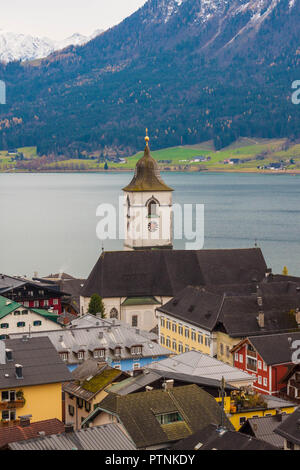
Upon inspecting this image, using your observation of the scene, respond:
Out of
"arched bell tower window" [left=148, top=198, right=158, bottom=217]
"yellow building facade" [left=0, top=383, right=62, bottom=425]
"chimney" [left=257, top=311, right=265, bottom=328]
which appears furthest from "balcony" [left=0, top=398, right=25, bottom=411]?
"arched bell tower window" [left=148, top=198, right=158, bottom=217]

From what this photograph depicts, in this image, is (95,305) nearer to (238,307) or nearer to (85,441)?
(238,307)

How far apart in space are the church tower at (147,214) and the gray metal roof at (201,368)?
2723cm

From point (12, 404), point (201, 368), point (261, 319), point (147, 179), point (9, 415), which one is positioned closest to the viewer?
point (12, 404)

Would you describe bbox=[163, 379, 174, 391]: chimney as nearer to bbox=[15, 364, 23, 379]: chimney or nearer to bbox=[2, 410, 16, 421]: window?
bbox=[15, 364, 23, 379]: chimney

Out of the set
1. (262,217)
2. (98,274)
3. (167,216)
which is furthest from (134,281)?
(262,217)

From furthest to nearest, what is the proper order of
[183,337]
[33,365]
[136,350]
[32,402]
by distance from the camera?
[183,337]
[136,350]
[33,365]
[32,402]

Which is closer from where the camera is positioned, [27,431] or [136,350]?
[27,431]

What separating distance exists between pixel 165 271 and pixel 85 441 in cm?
3737

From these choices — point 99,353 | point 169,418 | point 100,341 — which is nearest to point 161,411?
point 169,418

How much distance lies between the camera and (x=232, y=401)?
36.1m

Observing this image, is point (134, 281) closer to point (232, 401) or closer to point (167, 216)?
point (167, 216)

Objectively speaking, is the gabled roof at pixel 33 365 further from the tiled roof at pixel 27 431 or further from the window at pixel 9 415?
the tiled roof at pixel 27 431

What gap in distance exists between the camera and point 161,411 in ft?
101

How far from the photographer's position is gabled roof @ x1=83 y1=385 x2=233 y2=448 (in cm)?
2994
